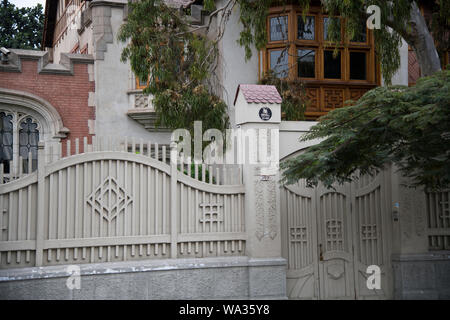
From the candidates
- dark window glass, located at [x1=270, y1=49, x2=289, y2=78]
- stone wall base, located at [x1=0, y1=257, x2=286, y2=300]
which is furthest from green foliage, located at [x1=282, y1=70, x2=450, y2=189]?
dark window glass, located at [x1=270, y1=49, x2=289, y2=78]

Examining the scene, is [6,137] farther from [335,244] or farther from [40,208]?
[335,244]

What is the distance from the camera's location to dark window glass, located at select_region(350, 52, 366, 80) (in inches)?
546

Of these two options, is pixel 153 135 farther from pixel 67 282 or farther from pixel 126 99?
pixel 67 282

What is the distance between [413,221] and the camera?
848cm

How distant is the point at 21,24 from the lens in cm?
3294

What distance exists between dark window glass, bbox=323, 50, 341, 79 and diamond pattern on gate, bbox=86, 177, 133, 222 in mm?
7970

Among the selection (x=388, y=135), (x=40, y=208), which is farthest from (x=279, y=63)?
(x=40, y=208)

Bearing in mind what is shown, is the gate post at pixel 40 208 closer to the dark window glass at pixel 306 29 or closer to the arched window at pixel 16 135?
the arched window at pixel 16 135

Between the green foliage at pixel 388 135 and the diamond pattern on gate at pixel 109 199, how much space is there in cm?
224

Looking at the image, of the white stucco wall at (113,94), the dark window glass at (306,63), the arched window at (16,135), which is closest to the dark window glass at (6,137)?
the arched window at (16,135)

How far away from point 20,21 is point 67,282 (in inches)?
1175

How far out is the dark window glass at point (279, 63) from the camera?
13352 millimetres

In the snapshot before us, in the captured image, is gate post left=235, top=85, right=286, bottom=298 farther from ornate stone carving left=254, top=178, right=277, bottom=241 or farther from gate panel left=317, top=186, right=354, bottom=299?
gate panel left=317, top=186, right=354, bottom=299

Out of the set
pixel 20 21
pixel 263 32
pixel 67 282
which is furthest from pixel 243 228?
pixel 20 21
